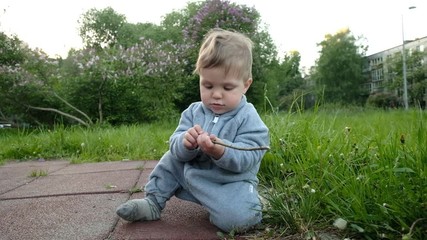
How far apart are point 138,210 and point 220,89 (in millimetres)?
648

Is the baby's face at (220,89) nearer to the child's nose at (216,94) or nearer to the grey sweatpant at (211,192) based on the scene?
the child's nose at (216,94)

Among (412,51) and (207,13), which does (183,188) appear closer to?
(207,13)

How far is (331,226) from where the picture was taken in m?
1.52

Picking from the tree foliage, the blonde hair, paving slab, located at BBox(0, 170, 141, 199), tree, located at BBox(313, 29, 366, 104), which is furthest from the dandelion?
tree, located at BBox(313, 29, 366, 104)

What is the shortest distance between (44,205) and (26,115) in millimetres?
9117

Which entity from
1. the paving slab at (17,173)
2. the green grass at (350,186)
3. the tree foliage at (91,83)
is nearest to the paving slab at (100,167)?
the paving slab at (17,173)

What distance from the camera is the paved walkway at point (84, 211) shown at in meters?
1.64

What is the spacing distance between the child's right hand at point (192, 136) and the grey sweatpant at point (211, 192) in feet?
0.56

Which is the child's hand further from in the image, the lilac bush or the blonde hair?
the lilac bush

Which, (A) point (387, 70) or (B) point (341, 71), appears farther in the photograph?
(B) point (341, 71)

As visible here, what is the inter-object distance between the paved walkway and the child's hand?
0.34m

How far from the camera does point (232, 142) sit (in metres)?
1.73

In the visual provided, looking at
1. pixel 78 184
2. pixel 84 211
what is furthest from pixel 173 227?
pixel 78 184

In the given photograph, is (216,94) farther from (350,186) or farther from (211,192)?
(350,186)
